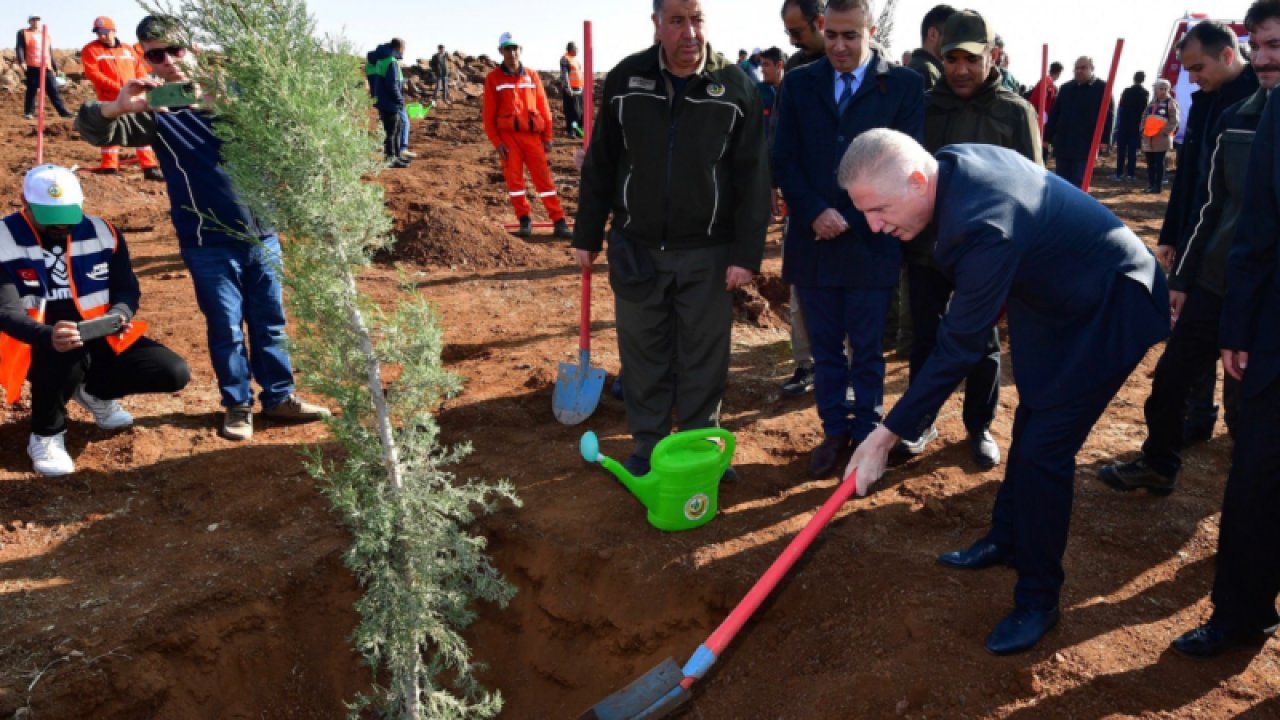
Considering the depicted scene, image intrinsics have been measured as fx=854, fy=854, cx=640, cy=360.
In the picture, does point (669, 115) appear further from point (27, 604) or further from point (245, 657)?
point (27, 604)

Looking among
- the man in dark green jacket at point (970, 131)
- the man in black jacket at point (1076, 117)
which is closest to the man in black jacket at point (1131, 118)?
the man in black jacket at point (1076, 117)

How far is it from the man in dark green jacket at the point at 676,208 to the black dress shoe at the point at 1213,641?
7.08 feet

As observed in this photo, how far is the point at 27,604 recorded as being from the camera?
361 centimetres

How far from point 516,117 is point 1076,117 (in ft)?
23.4

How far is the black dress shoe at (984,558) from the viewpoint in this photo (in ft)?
11.5

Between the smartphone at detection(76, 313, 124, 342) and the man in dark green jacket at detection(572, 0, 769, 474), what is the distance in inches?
A: 102

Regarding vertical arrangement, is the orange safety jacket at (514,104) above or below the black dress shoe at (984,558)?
above

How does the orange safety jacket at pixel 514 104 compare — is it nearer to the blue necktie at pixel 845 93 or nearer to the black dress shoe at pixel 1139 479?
the blue necktie at pixel 845 93

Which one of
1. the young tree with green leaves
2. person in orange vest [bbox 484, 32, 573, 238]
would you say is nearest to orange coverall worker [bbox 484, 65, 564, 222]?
person in orange vest [bbox 484, 32, 573, 238]

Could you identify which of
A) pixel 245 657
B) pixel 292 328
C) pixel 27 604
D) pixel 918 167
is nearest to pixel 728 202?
pixel 918 167

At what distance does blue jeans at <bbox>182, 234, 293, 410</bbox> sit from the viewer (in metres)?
4.66

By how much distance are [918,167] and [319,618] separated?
3152 millimetres

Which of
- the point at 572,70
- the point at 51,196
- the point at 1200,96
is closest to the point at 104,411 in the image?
the point at 51,196

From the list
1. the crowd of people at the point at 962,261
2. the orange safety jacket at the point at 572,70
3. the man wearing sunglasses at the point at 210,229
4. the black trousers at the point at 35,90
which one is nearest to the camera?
the crowd of people at the point at 962,261
